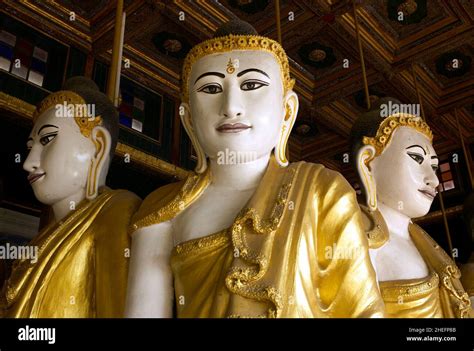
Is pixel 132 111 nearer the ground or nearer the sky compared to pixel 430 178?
nearer the sky

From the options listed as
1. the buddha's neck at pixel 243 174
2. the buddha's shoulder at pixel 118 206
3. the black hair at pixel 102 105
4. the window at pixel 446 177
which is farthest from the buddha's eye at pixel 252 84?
the window at pixel 446 177

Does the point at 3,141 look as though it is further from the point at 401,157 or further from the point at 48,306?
the point at 401,157

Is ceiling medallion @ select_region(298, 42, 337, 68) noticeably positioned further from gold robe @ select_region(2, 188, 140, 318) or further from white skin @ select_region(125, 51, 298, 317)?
gold robe @ select_region(2, 188, 140, 318)

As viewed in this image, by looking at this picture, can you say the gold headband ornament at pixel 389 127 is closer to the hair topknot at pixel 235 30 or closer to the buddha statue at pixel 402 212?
the buddha statue at pixel 402 212

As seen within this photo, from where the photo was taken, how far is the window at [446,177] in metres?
6.75

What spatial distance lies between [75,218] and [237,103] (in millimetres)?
776

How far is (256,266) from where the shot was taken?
130cm

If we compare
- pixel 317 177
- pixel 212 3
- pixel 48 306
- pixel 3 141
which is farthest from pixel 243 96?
pixel 3 141

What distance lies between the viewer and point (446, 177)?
22.4ft

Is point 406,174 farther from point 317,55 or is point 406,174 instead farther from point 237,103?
point 317,55

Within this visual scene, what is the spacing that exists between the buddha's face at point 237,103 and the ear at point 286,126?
42 millimetres

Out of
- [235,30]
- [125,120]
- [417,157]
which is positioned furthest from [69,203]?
[125,120]
